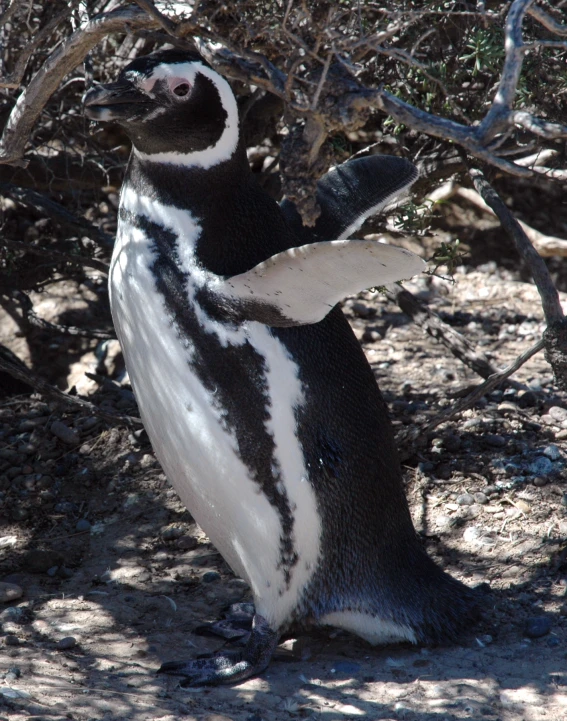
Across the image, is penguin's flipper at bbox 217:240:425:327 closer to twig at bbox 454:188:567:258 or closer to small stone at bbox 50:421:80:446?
small stone at bbox 50:421:80:446

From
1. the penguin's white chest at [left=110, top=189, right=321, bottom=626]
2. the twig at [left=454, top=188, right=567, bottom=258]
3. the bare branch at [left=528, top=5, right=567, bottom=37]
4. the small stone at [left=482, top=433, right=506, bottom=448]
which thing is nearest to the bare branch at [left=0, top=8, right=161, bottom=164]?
the penguin's white chest at [left=110, top=189, right=321, bottom=626]

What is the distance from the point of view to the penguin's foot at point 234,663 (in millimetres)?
1947

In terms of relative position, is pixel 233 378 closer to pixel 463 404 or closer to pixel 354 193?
pixel 354 193

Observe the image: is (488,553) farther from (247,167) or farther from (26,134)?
(26,134)

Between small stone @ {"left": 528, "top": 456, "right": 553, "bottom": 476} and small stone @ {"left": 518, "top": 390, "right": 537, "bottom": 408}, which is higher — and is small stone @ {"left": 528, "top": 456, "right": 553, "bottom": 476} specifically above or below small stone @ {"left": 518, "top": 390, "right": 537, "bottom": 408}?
below

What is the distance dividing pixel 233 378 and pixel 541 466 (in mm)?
1236

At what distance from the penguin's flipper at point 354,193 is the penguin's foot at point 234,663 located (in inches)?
38.3

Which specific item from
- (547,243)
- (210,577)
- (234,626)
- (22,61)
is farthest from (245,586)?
(547,243)

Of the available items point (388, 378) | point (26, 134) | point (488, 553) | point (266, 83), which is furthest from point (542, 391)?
point (26, 134)

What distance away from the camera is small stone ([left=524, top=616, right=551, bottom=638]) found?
2070 mm

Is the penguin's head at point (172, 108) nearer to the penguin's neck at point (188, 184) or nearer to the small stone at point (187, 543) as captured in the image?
the penguin's neck at point (188, 184)

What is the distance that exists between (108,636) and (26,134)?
122 cm

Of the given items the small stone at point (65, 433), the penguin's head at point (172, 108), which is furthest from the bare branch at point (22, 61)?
the small stone at point (65, 433)

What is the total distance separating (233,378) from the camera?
1902mm
